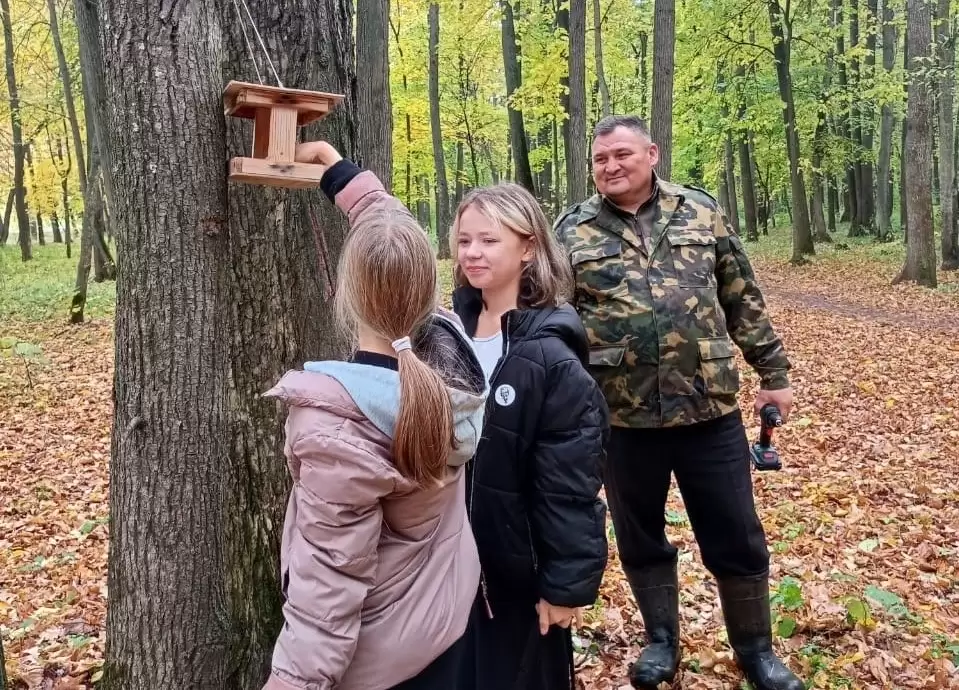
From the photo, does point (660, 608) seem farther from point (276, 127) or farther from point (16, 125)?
point (16, 125)

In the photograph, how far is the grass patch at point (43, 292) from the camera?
579 inches

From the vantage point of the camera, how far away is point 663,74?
10.1 metres

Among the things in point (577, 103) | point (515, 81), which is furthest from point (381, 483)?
point (515, 81)

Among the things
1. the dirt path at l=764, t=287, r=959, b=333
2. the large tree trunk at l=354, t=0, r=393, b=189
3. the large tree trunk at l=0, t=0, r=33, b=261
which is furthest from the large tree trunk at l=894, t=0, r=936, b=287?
the large tree trunk at l=0, t=0, r=33, b=261

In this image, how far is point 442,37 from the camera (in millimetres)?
23484

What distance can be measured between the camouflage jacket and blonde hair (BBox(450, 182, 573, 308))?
68 cm

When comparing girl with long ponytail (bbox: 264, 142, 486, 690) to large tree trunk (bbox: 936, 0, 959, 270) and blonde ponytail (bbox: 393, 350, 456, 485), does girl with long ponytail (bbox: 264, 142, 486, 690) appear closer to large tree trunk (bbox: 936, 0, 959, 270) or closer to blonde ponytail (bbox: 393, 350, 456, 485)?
blonde ponytail (bbox: 393, 350, 456, 485)

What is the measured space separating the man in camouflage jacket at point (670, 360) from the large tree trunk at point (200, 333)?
1265mm

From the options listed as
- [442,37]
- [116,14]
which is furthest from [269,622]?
[442,37]

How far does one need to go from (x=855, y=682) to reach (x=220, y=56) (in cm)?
372

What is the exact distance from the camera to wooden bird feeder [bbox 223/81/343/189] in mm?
2145

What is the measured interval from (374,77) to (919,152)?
36.6 feet

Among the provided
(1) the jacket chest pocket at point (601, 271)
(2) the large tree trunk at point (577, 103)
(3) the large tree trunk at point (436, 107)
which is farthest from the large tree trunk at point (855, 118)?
(1) the jacket chest pocket at point (601, 271)

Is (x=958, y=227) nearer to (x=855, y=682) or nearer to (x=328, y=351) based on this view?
(x=855, y=682)
